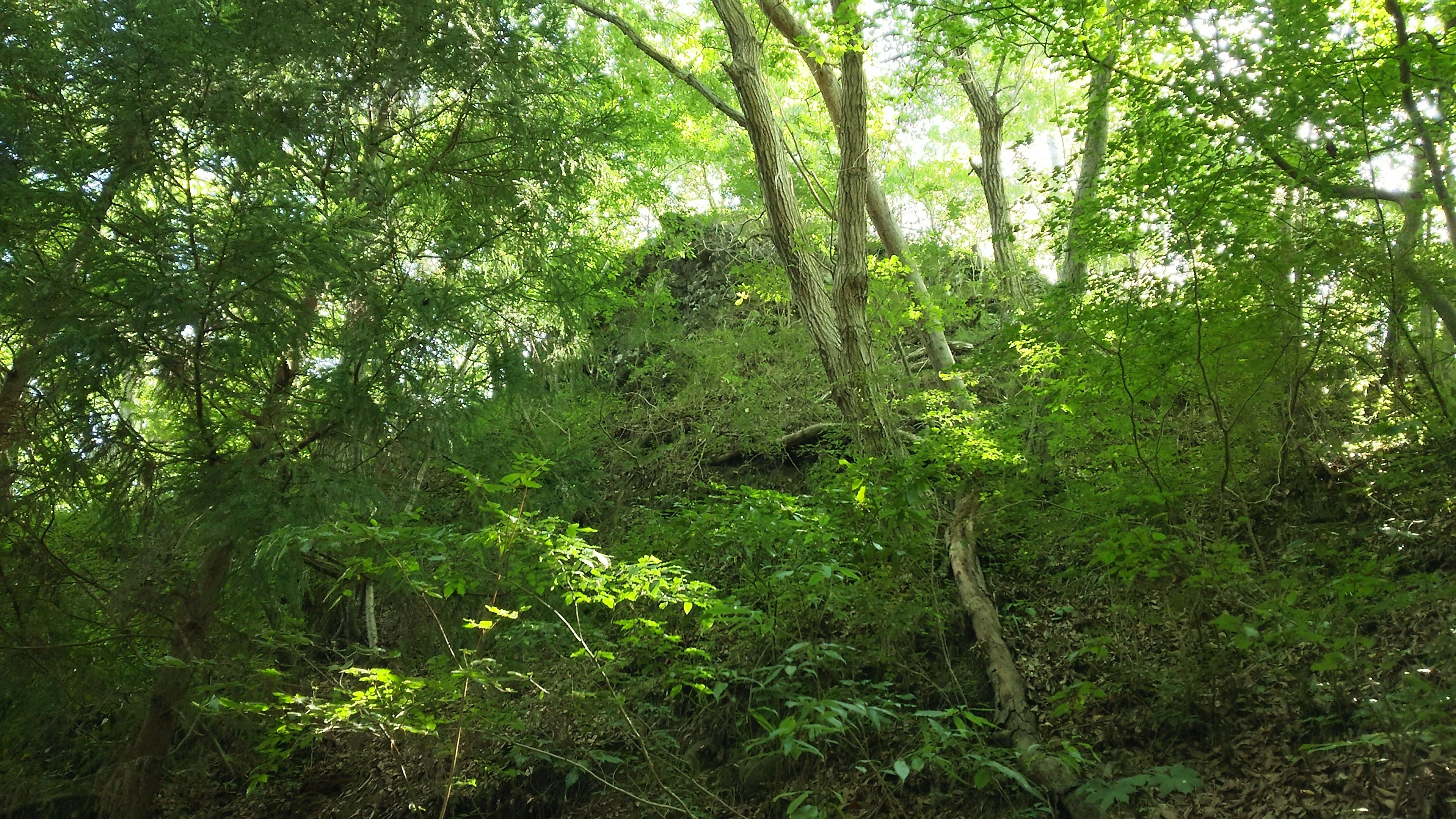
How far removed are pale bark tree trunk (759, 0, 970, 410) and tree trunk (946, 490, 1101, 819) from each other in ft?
3.86

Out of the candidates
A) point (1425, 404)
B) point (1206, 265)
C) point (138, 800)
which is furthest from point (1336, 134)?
point (138, 800)

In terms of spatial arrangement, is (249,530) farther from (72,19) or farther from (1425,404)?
(1425,404)

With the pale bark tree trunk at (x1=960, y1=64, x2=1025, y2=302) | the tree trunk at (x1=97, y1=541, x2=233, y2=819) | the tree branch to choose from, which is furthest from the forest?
the pale bark tree trunk at (x1=960, y1=64, x2=1025, y2=302)

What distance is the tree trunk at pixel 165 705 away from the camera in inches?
207

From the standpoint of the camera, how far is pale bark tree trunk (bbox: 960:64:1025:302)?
8867 millimetres

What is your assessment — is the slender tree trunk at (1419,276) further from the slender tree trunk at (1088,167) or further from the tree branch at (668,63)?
the tree branch at (668,63)

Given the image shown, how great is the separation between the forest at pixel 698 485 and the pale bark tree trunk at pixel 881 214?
0.37 feet

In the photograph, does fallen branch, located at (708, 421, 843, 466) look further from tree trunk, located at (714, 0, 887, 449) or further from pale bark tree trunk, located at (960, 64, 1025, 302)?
pale bark tree trunk, located at (960, 64, 1025, 302)

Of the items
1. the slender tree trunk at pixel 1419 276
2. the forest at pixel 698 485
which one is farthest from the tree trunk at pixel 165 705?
the slender tree trunk at pixel 1419 276

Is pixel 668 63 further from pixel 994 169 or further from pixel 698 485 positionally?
pixel 698 485

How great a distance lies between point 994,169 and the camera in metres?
9.13

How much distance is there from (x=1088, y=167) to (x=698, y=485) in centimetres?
542

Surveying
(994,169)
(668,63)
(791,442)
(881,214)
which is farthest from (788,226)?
(994,169)

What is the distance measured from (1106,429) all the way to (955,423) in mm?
1635
